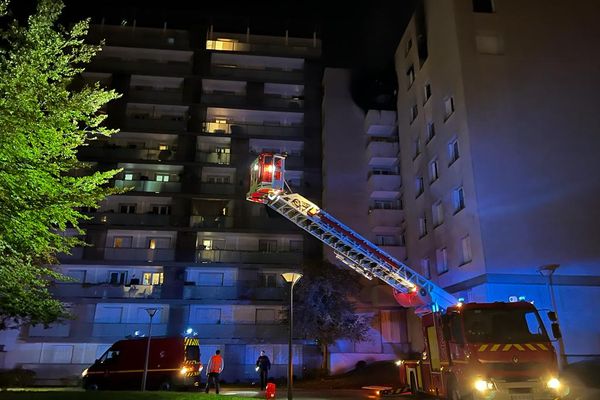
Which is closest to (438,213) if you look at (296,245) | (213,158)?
(296,245)

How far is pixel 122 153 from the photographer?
3669cm

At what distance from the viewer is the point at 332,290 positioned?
28.3 metres

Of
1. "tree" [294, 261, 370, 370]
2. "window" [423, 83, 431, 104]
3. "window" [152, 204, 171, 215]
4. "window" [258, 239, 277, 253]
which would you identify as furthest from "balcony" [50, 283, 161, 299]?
"window" [423, 83, 431, 104]

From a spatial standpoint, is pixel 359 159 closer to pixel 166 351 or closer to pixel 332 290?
pixel 332 290

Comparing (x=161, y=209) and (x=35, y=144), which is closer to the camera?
(x=35, y=144)

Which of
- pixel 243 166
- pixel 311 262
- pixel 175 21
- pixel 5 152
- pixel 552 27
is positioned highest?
pixel 175 21

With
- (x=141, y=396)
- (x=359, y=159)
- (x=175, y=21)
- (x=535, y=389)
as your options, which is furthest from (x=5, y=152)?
(x=175, y=21)

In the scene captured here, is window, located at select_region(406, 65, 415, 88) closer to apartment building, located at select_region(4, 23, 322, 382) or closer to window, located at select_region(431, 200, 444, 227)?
apartment building, located at select_region(4, 23, 322, 382)

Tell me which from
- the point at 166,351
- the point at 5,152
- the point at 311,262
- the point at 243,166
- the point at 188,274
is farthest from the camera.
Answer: the point at 243,166

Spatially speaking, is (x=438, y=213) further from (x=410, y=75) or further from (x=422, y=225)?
(x=410, y=75)

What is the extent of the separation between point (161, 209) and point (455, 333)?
95.0 ft

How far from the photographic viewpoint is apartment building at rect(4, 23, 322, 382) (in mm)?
31734

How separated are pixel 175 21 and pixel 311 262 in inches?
1035

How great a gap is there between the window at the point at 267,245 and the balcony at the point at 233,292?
3.72 meters
